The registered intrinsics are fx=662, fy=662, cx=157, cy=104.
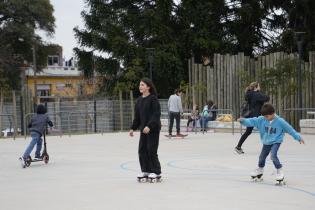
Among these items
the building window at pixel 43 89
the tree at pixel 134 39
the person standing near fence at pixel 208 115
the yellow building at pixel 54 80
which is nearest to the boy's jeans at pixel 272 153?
the person standing near fence at pixel 208 115

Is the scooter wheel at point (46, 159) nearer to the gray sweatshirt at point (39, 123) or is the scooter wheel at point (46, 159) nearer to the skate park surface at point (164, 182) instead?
the skate park surface at point (164, 182)

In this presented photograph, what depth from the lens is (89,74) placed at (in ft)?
147

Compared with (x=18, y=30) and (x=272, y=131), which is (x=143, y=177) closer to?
(x=272, y=131)

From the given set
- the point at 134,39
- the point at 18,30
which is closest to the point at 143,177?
the point at 134,39

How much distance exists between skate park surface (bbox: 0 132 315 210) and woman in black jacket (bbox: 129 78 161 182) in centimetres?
26

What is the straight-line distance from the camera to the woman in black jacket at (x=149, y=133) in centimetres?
1108

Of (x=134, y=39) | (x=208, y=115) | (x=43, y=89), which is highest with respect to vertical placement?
(x=134, y=39)

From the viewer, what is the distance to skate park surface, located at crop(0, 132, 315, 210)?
8852 mm

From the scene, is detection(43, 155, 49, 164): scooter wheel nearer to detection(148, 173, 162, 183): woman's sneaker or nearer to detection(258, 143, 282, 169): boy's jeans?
detection(148, 173, 162, 183): woman's sneaker

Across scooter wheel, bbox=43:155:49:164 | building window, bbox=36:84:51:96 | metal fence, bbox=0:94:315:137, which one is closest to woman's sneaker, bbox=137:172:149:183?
scooter wheel, bbox=43:155:49:164

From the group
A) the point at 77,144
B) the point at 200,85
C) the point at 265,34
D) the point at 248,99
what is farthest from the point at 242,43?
the point at 248,99

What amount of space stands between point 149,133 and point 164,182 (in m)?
0.87

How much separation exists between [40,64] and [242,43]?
28.9 meters

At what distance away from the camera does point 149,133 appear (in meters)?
11.1
